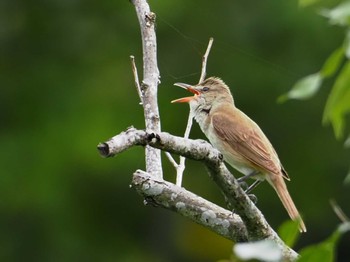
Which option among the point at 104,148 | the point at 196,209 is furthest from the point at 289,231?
the point at 196,209

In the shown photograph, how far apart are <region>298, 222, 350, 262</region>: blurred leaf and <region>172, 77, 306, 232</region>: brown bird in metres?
3.82

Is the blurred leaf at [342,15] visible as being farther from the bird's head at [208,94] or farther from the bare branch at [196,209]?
the bird's head at [208,94]

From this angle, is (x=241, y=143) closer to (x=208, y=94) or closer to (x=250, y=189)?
(x=250, y=189)

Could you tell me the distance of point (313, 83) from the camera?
7.30ft

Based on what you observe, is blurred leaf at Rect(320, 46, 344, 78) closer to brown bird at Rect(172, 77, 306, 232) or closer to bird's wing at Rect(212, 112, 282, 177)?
brown bird at Rect(172, 77, 306, 232)

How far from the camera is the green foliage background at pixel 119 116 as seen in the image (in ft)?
45.7

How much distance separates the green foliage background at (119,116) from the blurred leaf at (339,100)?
36.5 ft

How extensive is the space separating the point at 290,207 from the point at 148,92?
4.41 feet

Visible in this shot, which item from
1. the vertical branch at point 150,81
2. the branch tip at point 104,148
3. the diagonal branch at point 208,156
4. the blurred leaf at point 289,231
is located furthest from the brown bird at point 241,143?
the blurred leaf at point 289,231

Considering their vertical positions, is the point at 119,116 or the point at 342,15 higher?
the point at 342,15

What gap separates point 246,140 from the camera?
6449 millimetres

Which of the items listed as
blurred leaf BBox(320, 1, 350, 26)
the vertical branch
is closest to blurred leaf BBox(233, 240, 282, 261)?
blurred leaf BBox(320, 1, 350, 26)

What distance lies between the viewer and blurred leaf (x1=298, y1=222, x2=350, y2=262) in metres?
2.05

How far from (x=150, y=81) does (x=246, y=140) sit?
1.57 metres
